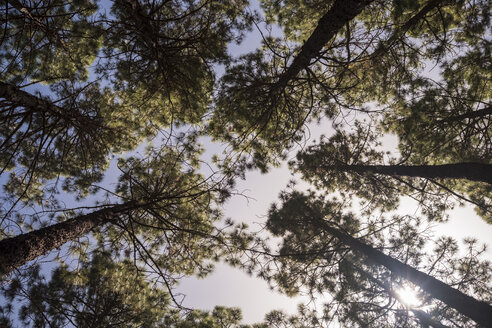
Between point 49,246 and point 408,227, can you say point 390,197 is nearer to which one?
point 408,227

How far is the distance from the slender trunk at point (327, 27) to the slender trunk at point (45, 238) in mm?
4173

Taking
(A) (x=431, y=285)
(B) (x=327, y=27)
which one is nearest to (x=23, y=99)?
(B) (x=327, y=27)

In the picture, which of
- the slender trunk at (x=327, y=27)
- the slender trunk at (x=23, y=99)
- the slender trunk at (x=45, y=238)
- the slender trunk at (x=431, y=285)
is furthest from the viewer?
the slender trunk at (x=431, y=285)

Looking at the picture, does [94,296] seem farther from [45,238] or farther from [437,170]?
[437,170]

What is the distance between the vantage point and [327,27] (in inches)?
162

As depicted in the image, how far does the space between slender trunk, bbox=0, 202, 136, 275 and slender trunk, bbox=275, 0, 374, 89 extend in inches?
164

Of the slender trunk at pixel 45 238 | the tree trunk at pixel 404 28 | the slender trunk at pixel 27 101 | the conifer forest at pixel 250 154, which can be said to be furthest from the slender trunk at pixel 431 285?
the slender trunk at pixel 27 101

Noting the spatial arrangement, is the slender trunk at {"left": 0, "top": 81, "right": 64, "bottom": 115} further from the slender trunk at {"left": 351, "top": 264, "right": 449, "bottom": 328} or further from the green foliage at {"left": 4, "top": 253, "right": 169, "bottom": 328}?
the slender trunk at {"left": 351, "top": 264, "right": 449, "bottom": 328}

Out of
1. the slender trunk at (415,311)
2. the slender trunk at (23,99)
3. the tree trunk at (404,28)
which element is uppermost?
the tree trunk at (404,28)

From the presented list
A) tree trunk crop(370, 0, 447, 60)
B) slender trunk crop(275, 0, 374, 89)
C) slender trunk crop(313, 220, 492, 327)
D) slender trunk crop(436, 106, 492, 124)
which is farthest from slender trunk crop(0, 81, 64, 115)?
slender trunk crop(436, 106, 492, 124)

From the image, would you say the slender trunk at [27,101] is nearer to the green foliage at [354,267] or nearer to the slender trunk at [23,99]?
the slender trunk at [23,99]

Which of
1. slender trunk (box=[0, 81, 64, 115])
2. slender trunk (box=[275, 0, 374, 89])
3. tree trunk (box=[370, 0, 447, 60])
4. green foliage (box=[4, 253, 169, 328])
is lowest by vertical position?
green foliage (box=[4, 253, 169, 328])

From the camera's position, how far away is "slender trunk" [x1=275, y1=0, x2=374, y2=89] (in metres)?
3.77

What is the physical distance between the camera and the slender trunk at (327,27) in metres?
3.77
